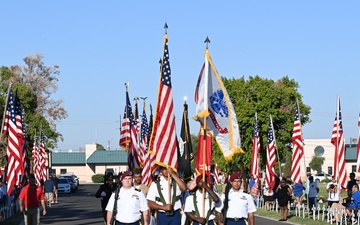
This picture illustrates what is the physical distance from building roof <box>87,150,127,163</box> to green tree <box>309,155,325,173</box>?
30.6 meters

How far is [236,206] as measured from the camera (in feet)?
47.3

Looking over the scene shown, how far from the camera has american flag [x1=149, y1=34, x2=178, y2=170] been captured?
17.4m

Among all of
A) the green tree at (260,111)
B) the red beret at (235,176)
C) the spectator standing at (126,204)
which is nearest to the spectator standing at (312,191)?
the red beret at (235,176)

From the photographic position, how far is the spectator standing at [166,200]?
16.2 meters

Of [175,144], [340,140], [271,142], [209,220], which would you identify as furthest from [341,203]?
[209,220]

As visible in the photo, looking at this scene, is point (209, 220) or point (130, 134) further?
point (130, 134)

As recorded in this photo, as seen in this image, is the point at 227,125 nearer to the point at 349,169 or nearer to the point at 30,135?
the point at 30,135

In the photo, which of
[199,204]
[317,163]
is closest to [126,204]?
[199,204]

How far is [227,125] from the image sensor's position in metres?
16.5

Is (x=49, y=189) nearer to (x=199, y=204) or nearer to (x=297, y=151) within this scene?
(x=297, y=151)

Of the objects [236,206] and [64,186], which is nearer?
[236,206]

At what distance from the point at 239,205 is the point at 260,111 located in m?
58.8

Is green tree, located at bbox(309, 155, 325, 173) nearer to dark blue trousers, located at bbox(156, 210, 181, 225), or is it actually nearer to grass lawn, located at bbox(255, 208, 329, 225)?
grass lawn, located at bbox(255, 208, 329, 225)

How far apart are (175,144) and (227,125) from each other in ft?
5.11
